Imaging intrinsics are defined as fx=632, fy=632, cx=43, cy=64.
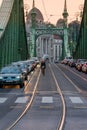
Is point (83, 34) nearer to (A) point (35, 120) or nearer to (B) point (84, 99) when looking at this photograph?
(B) point (84, 99)

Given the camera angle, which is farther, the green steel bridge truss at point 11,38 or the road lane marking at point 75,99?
the green steel bridge truss at point 11,38

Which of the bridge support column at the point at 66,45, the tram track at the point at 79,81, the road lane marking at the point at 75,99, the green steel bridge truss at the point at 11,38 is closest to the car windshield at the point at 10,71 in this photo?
the tram track at the point at 79,81

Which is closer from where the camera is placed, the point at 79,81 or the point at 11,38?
the point at 79,81

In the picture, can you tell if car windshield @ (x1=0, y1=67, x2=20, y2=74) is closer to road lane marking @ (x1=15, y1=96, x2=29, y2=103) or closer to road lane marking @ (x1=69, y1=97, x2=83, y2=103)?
road lane marking @ (x1=15, y1=96, x2=29, y2=103)

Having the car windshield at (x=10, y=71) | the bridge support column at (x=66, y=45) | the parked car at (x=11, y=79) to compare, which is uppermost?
the car windshield at (x=10, y=71)

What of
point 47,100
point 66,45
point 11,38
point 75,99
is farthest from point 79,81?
point 66,45

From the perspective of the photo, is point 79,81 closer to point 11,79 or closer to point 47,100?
point 11,79

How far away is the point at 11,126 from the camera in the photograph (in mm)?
17266

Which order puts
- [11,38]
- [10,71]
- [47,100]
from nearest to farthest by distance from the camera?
[47,100] < [10,71] < [11,38]

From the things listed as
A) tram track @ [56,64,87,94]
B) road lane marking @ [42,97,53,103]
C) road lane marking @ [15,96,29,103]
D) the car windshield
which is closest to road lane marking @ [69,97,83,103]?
road lane marking @ [42,97,53,103]

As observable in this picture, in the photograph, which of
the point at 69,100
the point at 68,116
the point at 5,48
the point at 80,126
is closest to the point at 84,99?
the point at 69,100

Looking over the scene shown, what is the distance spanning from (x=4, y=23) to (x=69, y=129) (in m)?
52.8

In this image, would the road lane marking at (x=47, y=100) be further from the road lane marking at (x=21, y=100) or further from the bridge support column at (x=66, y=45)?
the bridge support column at (x=66, y=45)

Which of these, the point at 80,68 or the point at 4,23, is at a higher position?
the point at 4,23
